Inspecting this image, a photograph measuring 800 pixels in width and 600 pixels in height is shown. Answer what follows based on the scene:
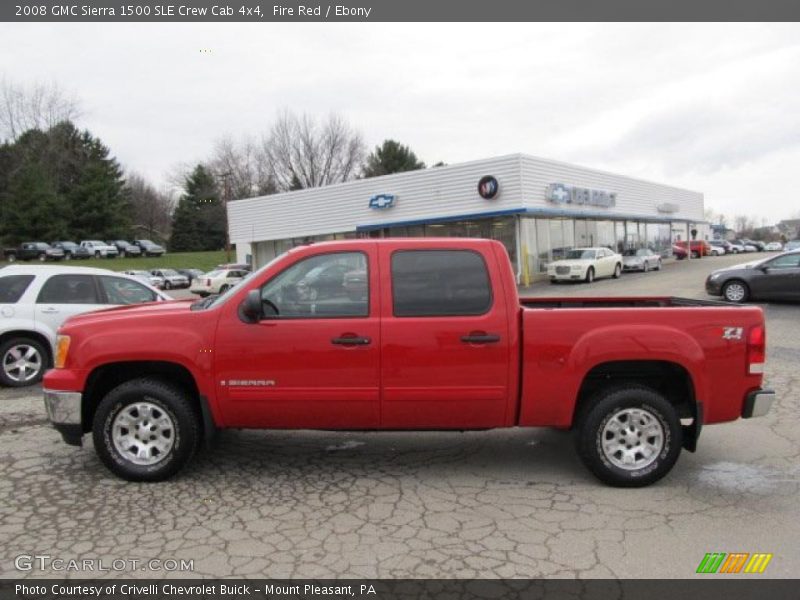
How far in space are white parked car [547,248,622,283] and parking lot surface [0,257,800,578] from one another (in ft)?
70.7

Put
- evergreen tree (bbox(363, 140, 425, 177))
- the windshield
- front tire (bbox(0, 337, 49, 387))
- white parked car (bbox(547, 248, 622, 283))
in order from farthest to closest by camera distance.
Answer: evergreen tree (bbox(363, 140, 425, 177)), the windshield, white parked car (bbox(547, 248, 622, 283)), front tire (bbox(0, 337, 49, 387))

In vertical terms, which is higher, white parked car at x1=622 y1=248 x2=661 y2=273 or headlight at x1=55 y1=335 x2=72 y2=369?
white parked car at x1=622 y1=248 x2=661 y2=273

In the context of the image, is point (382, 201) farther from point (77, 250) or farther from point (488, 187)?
point (77, 250)

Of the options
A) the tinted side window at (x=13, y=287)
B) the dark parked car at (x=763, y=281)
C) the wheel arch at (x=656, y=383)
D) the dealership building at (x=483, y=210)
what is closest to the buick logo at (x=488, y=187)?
the dealership building at (x=483, y=210)

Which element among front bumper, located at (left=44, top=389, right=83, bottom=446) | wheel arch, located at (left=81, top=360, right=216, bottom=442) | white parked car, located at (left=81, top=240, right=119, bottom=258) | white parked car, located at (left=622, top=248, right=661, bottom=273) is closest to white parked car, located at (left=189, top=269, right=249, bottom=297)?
white parked car, located at (left=622, top=248, right=661, bottom=273)

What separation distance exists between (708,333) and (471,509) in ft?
6.95

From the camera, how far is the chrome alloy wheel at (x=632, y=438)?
4.46 metres

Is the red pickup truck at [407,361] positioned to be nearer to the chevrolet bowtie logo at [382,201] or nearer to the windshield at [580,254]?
the windshield at [580,254]

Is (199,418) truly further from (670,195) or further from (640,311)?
(670,195)

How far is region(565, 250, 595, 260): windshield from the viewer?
27.9 metres

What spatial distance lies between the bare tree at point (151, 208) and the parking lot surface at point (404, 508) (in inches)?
3406

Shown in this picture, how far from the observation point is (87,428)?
4812mm

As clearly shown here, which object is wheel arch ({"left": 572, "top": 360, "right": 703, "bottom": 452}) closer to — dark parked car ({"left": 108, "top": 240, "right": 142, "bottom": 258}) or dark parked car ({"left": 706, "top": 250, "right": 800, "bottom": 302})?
dark parked car ({"left": 706, "top": 250, "right": 800, "bottom": 302})

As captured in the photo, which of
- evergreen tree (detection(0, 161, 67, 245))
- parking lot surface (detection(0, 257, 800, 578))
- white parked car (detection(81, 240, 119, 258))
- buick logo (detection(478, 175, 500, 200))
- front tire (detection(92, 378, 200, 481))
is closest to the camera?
parking lot surface (detection(0, 257, 800, 578))
